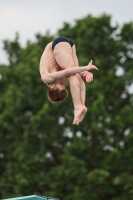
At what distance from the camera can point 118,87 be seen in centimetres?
3562

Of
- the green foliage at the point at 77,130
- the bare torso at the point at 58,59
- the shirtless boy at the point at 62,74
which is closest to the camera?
the shirtless boy at the point at 62,74

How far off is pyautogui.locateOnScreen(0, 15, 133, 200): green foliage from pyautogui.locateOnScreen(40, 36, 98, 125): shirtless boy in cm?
2093

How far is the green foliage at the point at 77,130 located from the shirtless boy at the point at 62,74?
824 inches

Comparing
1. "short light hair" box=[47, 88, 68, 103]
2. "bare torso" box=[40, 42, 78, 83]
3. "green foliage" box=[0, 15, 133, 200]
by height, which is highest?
"green foliage" box=[0, 15, 133, 200]

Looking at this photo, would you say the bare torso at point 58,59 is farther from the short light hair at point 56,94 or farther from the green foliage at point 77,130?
the green foliage at point 77,130

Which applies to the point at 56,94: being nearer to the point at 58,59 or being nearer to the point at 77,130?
the point at 58,59

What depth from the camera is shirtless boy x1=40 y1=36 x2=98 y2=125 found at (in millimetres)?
11547

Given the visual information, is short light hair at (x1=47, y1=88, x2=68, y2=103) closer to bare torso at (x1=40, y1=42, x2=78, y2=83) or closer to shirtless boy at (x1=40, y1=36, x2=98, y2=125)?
shirtless boy at (x1=40, y1=36, x2=98, y2=125)

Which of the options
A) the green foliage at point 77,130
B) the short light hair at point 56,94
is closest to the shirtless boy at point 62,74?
the short light hair at point 56,94

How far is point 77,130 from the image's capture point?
34.8m

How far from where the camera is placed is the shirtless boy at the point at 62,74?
37.9 ft

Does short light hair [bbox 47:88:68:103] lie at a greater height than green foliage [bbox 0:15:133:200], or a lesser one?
lesser

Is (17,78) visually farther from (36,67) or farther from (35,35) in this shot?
(35,35)

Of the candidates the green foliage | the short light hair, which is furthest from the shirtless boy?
the green foliage
